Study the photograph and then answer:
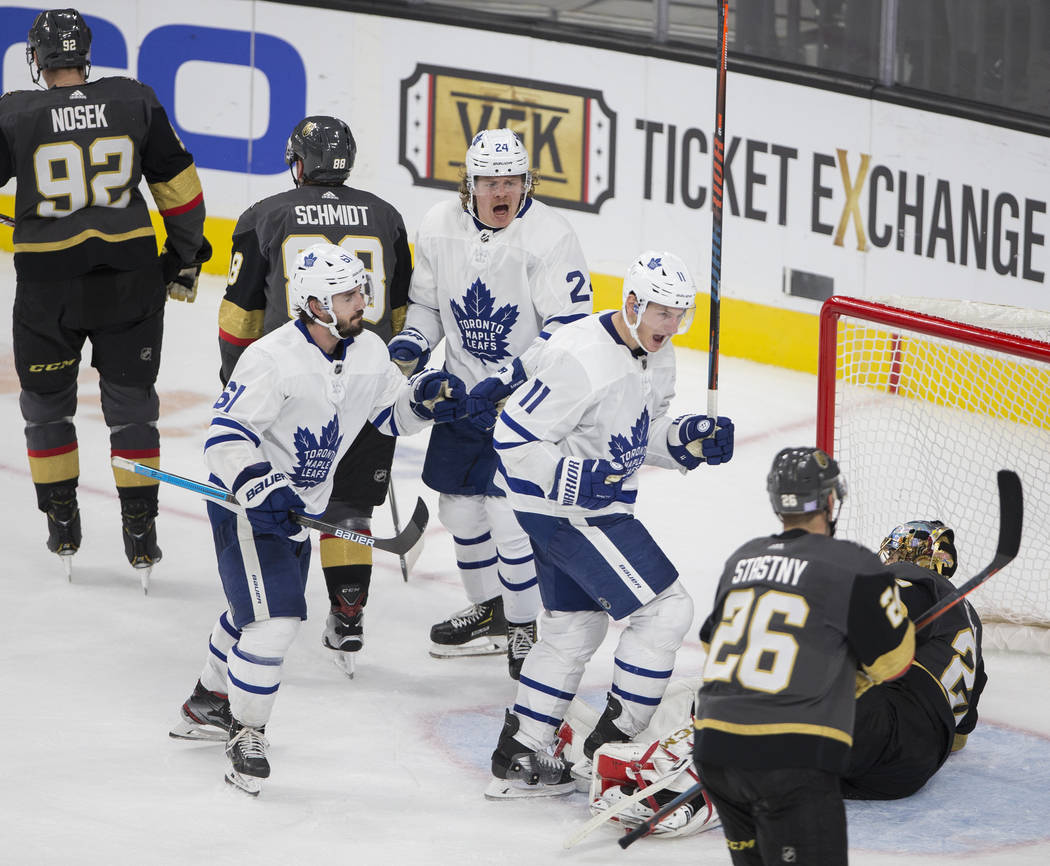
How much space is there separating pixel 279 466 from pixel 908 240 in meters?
3.61

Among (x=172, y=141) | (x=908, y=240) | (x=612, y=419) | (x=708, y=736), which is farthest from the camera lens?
(x=908, y=240)

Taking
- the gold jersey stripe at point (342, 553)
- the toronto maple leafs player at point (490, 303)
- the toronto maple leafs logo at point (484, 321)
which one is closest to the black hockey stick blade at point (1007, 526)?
the toronto maple leafs player at point (490, 303)

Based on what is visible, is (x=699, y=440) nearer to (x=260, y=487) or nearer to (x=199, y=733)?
(x=260, y=487)

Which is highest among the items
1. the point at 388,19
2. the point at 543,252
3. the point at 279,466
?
the point at 388,19

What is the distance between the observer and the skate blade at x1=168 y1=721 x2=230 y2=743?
403cm

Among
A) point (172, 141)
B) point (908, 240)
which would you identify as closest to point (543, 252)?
point (172, 141)

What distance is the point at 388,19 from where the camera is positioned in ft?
24.5

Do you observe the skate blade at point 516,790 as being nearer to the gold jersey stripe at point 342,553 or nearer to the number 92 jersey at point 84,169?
the gold jersey stripe at point 342,553

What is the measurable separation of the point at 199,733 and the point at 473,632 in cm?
94

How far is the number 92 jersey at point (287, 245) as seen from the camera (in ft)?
14.4

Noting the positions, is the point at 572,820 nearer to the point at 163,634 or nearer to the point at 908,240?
the point at 163,634

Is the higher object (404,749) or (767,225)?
(767,225)

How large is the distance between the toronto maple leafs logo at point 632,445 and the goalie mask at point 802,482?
2.59ft

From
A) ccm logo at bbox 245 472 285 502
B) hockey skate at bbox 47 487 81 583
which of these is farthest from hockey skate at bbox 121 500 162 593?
ccm logo at bbox 245 472 285 502
